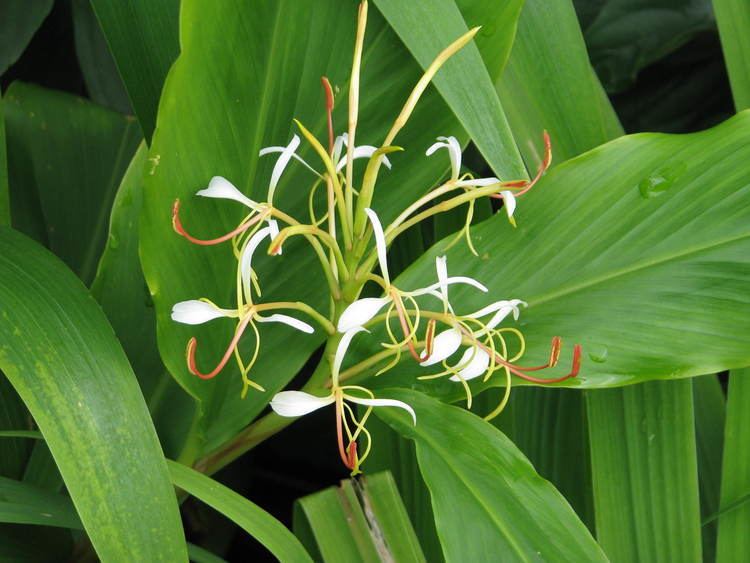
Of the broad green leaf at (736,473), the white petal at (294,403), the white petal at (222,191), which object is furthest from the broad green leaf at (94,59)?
the broad green leaf at (736,473)

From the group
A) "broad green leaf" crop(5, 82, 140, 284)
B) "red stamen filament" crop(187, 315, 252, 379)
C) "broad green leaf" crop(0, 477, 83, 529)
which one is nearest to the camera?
"red stamen filament" crop(187, 315, 252, 379)

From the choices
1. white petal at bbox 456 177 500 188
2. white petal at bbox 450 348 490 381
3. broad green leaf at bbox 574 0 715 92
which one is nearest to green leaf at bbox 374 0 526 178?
white petal at bbox 456 177 500 188

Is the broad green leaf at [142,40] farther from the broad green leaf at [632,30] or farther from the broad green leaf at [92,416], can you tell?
the broad green leaf at [632,30]

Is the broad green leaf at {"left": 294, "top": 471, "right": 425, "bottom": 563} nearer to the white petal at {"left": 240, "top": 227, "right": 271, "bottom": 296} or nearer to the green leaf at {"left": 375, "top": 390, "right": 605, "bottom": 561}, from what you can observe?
the green leaf at {"left": 375, "top": 390, "right": 605, "bottom": 561}

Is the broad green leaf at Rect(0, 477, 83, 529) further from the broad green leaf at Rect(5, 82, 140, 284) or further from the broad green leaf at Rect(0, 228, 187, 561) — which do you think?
the broad green leaf at Rect(5, 82, 140, 284)

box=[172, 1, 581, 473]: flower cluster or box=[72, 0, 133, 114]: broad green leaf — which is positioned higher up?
box=[72, 0, 133, 114]: broad green leaf

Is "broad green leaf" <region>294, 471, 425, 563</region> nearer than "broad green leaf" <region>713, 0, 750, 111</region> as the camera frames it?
Yes

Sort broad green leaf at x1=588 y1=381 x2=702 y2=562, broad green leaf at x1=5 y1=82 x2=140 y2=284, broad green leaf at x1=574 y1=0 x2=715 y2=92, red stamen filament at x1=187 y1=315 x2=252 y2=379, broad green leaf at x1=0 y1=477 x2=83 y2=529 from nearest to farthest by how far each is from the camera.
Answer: red stamen filament at x1=187 y1=315 x2=252 y2=379
broad green leaf at x1=0 y1=477 x2=83 y2=529
broad green leaf at x1=588 y1=381 x2=702 y2=562
broad green leaf at x1=5 y1=82 x2=140 y2=284
broad green leaf at x1=574 y1=0 x2=715 y2=92

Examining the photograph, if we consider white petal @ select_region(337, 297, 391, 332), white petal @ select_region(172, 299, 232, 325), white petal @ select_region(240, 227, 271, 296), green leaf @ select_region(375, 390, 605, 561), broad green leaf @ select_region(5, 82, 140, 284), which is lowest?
green leaf @ select_region(375, 390, 605, 561)
